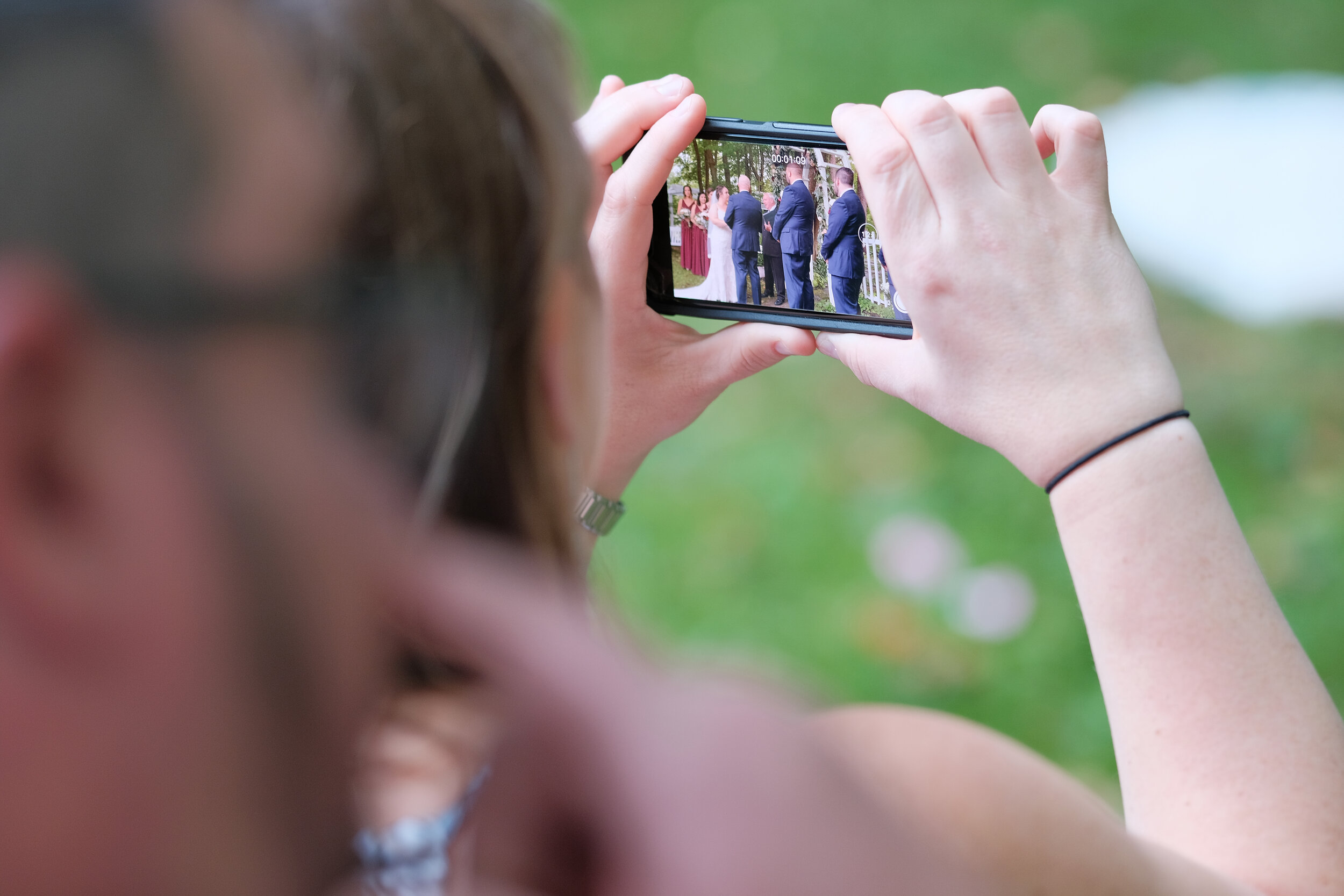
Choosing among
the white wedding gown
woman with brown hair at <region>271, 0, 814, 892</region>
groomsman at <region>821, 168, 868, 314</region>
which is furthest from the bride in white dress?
woman with brown hair at <region>271, 0, 814, 892</region>

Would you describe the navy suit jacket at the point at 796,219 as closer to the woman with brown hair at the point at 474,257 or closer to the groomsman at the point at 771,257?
the groomsman at the point at 771,257

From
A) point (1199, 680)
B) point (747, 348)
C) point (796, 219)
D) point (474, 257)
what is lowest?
point (1199, 680)

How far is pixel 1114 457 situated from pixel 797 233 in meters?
0.41

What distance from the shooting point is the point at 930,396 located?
1098mm

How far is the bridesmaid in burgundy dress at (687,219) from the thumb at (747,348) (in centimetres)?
9

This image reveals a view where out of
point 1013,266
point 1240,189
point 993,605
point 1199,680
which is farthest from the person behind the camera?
point 1240,189

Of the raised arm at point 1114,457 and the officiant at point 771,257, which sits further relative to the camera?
the officiant at point 771,257

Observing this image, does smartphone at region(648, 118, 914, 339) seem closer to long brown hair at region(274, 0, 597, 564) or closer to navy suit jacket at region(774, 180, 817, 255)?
navy suit jacket at region(774, 180, 817, 255)

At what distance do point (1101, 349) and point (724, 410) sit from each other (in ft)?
5.05

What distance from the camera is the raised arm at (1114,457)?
86 centimetres

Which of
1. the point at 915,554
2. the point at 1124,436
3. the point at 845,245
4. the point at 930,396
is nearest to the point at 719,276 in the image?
the point at 845,245

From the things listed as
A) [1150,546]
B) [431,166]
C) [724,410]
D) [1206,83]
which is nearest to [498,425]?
[431,166]

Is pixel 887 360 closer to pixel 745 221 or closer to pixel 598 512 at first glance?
pixel 745 221

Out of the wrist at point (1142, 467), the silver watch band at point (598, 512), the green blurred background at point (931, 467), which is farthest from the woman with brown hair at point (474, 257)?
the green blurred background at point (931, 467)
